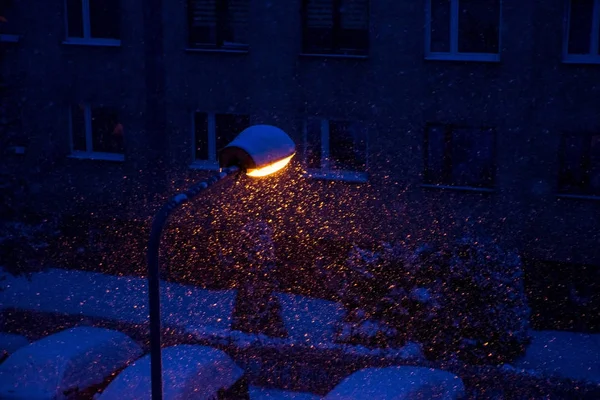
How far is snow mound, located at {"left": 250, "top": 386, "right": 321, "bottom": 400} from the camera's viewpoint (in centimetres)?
895

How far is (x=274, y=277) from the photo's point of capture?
485 inches

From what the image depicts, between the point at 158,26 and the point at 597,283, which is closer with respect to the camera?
the point at 597,283

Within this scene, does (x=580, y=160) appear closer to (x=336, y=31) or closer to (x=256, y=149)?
(x=336, y=31)

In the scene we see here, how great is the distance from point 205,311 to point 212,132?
3143 mm

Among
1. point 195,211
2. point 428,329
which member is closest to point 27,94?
point 195,211

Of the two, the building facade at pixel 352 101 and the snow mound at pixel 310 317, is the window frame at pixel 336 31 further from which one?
the snow mound at pixel 310 317

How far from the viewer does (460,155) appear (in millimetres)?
12656

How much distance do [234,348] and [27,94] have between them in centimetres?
815

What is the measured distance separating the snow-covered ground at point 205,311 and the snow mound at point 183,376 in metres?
1.91

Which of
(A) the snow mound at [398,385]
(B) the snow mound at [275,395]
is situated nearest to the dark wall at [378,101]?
(B) the snow mound at [275,395]

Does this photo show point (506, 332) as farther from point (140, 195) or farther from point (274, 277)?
point (140, 195)

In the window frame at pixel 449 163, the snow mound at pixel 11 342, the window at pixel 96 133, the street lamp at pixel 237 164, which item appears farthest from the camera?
the window at pixel 96 133

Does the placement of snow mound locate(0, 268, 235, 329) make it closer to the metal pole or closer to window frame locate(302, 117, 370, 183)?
window frame locate(302, 117, 370, 183)

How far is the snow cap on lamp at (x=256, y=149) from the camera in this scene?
15.1ft
